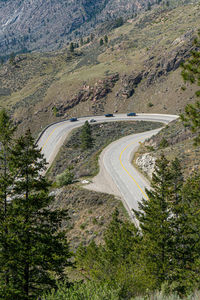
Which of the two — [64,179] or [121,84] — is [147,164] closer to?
[64,179]

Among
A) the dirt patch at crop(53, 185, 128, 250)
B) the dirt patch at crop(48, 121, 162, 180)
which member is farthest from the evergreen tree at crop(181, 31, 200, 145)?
the dirt patch at crop(48, 121, 162, 180)

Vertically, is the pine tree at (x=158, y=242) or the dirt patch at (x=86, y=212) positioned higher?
the pine tree at (x=158, y=242)

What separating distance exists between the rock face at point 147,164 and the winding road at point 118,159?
3.71 feet

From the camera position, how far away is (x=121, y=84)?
278ft

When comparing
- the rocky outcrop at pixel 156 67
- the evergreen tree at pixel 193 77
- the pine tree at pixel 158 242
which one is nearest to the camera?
the evergreen tree at pixel 193 77

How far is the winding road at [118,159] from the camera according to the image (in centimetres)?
2940

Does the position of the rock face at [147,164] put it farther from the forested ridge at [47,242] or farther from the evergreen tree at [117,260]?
the forested ridge at [47,242]

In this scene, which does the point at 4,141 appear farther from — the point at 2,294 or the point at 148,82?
the point at 148,82

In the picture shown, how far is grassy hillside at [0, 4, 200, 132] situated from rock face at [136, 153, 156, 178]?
38835 millimetres

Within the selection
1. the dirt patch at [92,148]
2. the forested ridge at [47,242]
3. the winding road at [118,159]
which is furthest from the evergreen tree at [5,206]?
the dirt patch at [92,148]

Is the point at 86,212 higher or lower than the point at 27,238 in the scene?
lower

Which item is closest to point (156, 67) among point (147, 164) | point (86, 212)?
point (147, 164)

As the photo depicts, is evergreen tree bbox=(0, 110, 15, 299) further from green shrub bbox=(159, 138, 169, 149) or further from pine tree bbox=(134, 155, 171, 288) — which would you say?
green shrub bbox=(159, 138, 169, 149)

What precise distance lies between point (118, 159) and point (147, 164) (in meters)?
7.24
